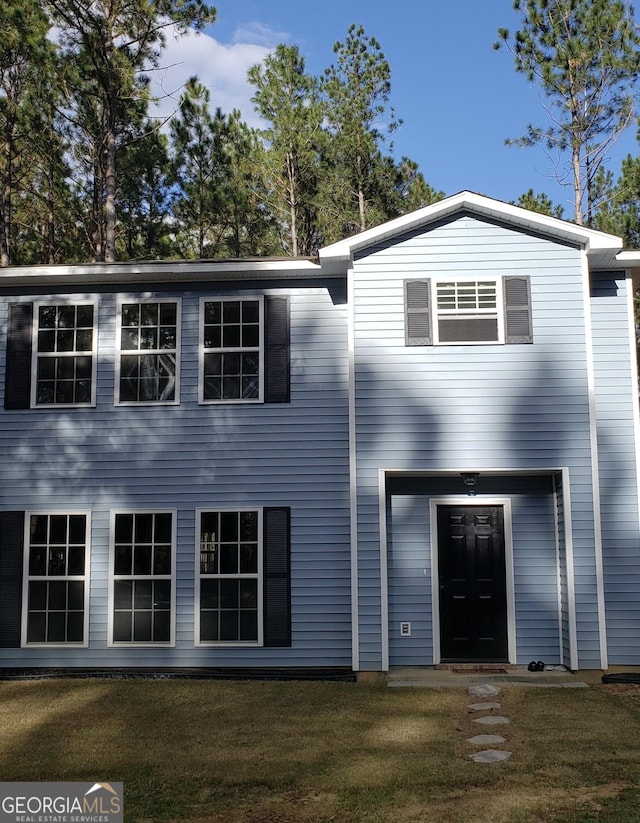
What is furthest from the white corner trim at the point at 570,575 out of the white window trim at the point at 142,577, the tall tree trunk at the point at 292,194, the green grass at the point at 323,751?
the tall tree trunk at the point at 292,194

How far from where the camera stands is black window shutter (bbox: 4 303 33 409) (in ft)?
35.6

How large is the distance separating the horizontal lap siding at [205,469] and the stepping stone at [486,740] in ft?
9.97

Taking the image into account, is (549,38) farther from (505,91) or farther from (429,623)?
(429,623)

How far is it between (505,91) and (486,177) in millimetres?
2804

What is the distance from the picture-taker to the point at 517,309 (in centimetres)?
1018

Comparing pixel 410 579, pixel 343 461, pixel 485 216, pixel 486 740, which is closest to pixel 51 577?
pixel 343 461

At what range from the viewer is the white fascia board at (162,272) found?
10547mm

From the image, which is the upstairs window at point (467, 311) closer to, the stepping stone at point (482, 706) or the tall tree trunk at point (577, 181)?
the stepping stone at point (482, 706)

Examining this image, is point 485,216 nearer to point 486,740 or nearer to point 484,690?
point 484,690

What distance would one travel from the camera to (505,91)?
1952 cm

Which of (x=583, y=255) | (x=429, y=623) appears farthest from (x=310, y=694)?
(x=583, y=255)

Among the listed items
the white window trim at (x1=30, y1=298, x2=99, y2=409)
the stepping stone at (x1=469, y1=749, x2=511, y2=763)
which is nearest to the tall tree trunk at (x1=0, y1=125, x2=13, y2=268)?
the white window trim at (x1=30, y1=298, x2=99, y2=409)

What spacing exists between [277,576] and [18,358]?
4384mm

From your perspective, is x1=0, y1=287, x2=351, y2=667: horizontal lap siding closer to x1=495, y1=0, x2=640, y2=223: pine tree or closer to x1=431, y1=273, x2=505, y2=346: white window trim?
x1=431, y1=273, x2=505, y2=346: white window trim
